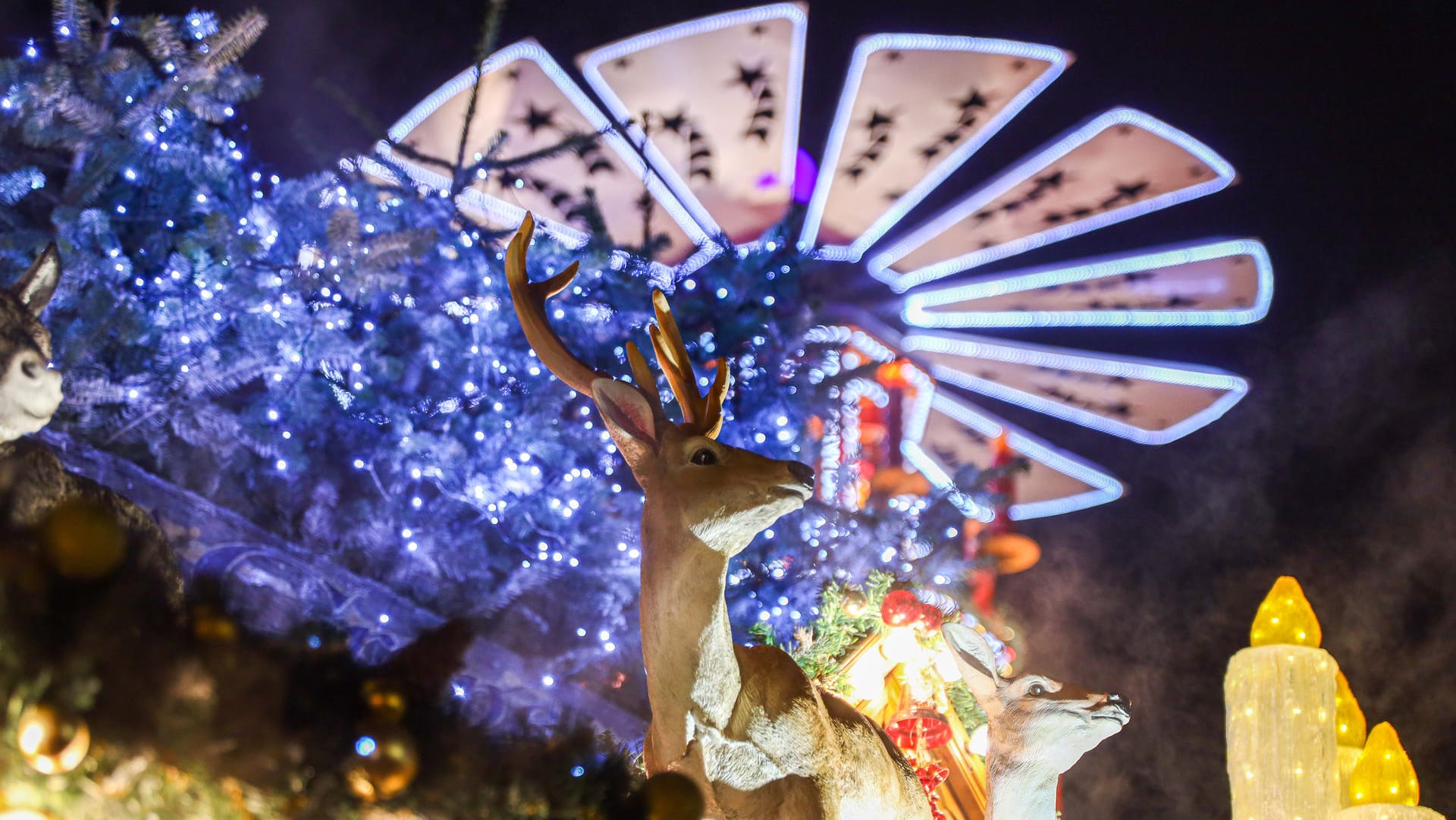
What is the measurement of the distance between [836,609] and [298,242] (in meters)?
2.00

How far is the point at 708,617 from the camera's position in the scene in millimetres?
1731

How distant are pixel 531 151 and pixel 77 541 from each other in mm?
3398

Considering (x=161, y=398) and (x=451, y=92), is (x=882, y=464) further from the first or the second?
(x=161, y=398)

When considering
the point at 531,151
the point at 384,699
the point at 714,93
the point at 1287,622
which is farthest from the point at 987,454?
the point at 384,699

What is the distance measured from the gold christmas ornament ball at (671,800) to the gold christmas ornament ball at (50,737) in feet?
1.23

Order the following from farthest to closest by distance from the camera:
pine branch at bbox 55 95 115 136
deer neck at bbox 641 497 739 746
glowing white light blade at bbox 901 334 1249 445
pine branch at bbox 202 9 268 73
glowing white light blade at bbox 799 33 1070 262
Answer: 1. glowing white light blade at bbox 901 334 1249 445
2. glowing white light blade at bbox 799 33 1070 262
3. pine branch at bbox 202 9 268 73
4. pine branch at bbox 55 95 115 136
5. deer neck at bbox 641 497 739 746

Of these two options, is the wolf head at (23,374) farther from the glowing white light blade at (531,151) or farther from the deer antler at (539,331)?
the glowing white light blade at (531,151)

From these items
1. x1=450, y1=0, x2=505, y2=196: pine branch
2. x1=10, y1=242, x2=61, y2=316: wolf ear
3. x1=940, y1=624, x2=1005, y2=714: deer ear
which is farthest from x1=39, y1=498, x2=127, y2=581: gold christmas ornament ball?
x1=450, y1=0, x2=505, y2=196: pine branch

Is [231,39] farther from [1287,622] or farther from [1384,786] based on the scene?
[1384,786]

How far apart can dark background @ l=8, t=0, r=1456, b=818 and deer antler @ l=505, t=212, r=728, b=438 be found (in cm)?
219

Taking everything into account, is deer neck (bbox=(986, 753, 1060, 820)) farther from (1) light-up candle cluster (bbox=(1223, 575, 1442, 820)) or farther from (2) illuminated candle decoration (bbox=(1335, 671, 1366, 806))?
(2) illuminated candle decoration (bbox=(1335, 671, 1366, 806))

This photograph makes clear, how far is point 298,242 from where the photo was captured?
325 centimetres

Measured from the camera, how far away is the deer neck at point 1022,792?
8.22 ft

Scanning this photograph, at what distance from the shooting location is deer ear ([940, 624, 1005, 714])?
2551 millimetres
